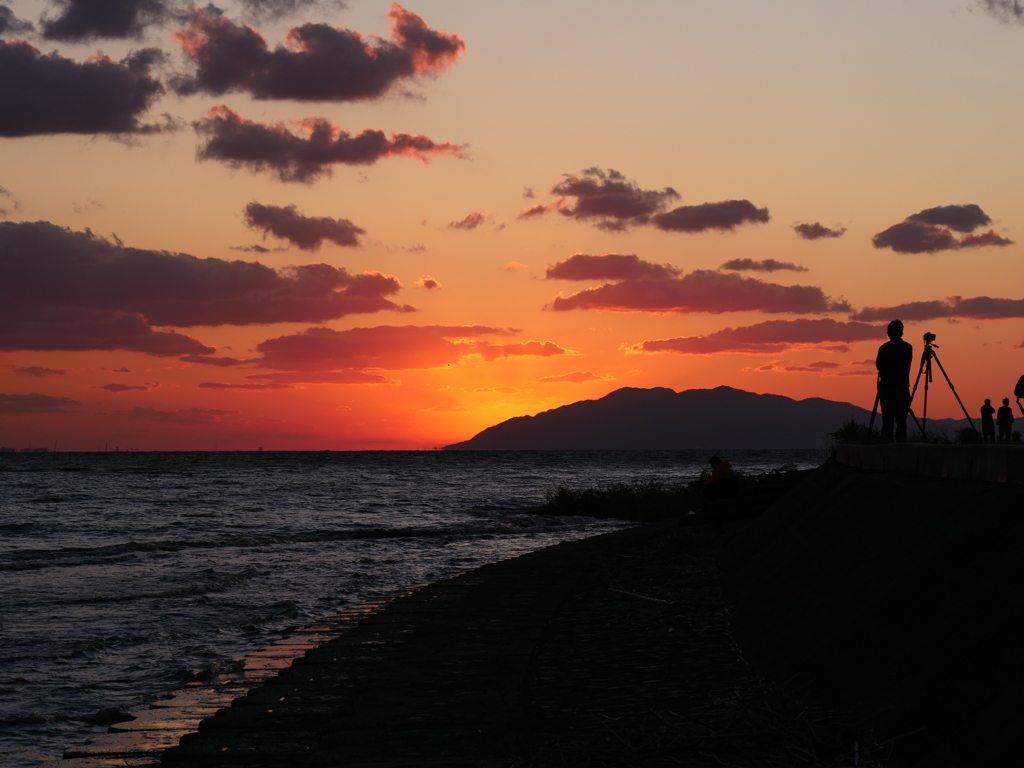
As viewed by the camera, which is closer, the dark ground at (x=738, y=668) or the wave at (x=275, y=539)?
the dark ground at (x=738, y=668)

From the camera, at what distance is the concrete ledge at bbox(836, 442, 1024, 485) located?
6.06 m

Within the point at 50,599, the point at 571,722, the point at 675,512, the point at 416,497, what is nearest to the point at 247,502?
the point at 416,497

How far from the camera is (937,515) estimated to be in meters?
6.55

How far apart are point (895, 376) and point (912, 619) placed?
334 inches

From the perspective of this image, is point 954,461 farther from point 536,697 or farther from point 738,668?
point 536,697

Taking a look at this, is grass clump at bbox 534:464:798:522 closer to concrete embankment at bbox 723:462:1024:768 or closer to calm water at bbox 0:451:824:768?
calm water at bbox 0:451:824:768

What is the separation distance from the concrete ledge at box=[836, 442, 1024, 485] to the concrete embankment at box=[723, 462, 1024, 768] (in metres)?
0.13

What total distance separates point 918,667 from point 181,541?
1077 inches

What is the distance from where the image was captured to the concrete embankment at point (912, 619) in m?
4.41

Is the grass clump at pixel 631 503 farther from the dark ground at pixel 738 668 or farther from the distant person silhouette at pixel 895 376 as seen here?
the dark ground at pixel 738 668

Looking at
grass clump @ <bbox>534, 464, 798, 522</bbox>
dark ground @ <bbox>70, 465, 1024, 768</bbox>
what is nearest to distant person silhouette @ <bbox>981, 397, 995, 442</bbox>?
grass clump @ <bbox>534, 464, 798, 522</bbox>

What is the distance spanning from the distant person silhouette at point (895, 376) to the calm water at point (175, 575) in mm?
10425

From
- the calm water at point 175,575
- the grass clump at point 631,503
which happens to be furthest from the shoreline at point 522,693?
the grass clump at point 631,503

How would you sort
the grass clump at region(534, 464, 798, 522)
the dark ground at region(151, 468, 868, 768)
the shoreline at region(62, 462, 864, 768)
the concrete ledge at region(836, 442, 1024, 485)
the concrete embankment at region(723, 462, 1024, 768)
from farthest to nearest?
the grass clump at region(534, 464, 798, 522)
the concrete ledge at region(836, 442, 1024, 485)
the shoreline at region(62, 462, 864, 768)
the dark ground at region(151, 468, 868, 768)
the concrete embankment at region(723, 462, 1024, 768)
